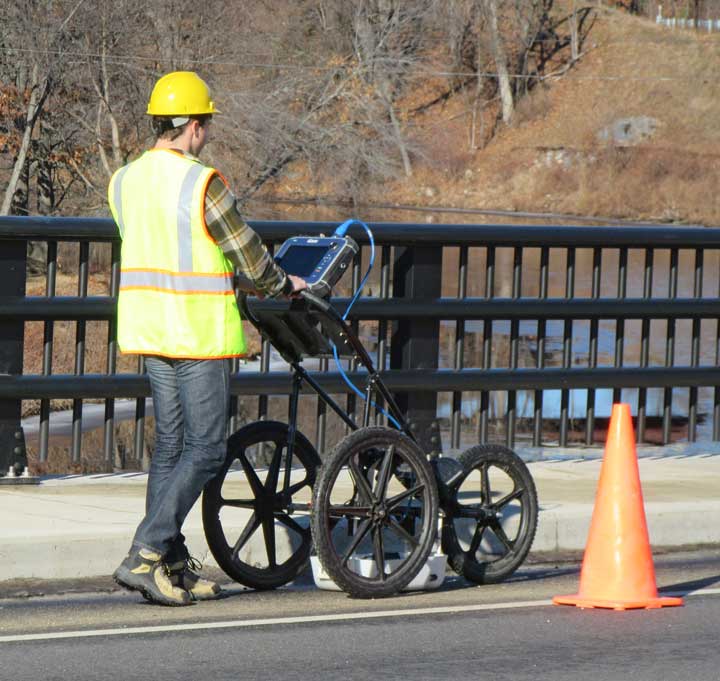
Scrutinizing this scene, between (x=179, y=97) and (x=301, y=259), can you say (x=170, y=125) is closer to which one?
(x=179, y=97)

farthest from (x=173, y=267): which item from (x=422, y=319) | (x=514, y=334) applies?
(x=514, y=334)

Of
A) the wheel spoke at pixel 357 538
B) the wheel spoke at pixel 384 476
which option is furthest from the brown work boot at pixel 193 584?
the wheel spoke at pixel 384 476

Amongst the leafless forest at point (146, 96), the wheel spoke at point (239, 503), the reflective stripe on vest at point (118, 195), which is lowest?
the wheel spoke at point (239, 503)

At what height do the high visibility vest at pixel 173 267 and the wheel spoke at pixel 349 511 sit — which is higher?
the high visibility vest at pixel 173 267

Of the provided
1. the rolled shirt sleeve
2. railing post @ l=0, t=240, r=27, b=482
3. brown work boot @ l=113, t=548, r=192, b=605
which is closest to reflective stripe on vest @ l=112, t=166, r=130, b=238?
the rolled shirt sleeve

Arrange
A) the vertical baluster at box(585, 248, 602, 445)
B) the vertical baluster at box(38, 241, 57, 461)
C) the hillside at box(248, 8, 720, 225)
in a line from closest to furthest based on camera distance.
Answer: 1. the vertical baluster at box(38, 241, 57, 461)
2. the vertical baluster at box(585, 248, 602, 445)
3. the hillside at box(248, 8, 720, 225)

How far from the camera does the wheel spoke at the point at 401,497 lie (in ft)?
21.9

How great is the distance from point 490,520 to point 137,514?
5.50 feet

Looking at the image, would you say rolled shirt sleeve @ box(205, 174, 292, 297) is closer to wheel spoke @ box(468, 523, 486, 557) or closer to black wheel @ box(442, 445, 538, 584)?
black wheel @ box(442, 445, 538, 584)

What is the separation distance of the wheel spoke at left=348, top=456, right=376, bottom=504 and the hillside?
183 ft

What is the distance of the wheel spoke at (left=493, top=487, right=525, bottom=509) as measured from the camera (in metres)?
7.14

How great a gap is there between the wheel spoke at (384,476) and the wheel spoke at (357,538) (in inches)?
4.6

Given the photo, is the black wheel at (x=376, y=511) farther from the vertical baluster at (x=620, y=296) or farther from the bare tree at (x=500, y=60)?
the bare tree at (x=500, y=60)

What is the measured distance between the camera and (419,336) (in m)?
8.98
